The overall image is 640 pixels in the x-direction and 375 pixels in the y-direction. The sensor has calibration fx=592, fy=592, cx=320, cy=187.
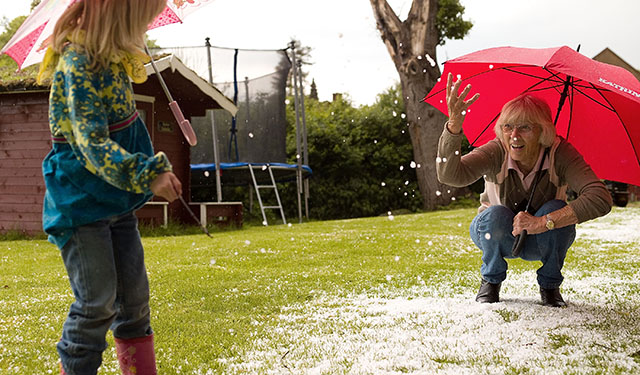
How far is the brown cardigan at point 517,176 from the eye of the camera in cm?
266

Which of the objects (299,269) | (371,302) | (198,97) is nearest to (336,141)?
(198,97)

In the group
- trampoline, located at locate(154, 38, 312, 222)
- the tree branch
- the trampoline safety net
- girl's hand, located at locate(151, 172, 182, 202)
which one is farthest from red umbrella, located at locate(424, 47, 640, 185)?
the tree branch

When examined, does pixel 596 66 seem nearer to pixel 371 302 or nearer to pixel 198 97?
pixel 371 302

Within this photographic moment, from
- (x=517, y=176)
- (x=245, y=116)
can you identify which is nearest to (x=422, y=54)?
(x=245, y=116)

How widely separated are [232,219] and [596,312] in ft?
24.8

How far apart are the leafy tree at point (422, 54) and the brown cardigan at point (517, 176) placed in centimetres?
1068

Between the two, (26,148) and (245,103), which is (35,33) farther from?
(245,103)

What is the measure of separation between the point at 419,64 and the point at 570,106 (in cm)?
1064

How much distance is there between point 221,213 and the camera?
978 cm

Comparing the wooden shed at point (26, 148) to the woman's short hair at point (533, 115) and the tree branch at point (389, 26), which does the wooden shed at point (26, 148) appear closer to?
the tree branch at point (389, 26)

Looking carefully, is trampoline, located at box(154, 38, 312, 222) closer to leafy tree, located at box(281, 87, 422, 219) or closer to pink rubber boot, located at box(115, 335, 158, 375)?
leafy tree, located at box(281, 87, 422, 219)

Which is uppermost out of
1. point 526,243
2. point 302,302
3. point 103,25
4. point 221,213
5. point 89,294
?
point 103,25

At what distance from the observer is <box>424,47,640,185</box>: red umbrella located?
3.02 meters

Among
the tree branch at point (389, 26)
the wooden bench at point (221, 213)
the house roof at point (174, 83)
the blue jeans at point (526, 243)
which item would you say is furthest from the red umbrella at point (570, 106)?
the tree branch at point (389, 26)
